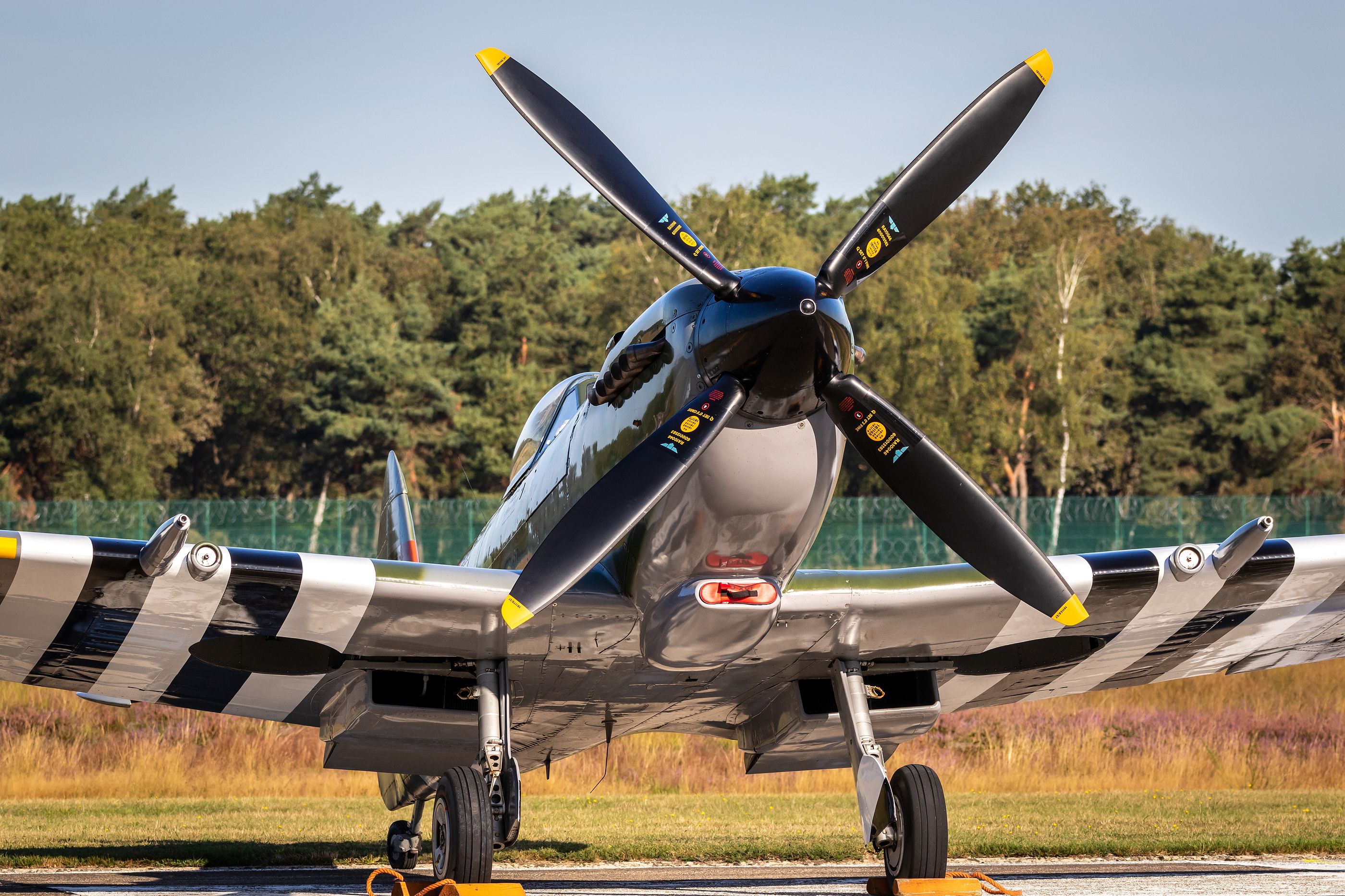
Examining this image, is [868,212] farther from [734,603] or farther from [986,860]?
[986,860]

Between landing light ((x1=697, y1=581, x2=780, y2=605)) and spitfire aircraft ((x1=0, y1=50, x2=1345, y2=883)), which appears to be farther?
landing light ((x1=697, y1=581, x2=780, y2=605))

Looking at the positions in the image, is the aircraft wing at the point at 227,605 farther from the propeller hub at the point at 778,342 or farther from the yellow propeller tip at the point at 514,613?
the propeller hub at the point at 778,342

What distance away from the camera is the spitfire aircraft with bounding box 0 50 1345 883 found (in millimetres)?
6332

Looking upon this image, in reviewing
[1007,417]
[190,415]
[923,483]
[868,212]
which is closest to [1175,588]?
[923,483]

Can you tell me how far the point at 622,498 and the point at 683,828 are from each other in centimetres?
649

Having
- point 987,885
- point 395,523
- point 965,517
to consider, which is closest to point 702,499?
point 965,517

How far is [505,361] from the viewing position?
5797 centimetres

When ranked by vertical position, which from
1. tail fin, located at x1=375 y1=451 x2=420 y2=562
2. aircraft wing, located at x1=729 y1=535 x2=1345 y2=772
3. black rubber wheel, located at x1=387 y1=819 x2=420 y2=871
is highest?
tail fin, located at x1=375 y1=451 x2=420 y2=562

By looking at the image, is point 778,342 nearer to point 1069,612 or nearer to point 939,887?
point 1069,612

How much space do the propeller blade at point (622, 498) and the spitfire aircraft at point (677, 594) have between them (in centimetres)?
1

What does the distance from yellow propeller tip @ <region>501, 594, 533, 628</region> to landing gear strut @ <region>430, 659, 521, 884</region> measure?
53.5 inches

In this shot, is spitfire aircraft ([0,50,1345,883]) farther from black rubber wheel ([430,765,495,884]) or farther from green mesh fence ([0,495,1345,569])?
green mesh fence ([0,495,1345,569])

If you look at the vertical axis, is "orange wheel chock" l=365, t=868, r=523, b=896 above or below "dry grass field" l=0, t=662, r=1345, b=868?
above

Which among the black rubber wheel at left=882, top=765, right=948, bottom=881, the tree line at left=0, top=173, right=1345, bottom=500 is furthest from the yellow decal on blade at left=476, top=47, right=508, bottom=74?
the tree line at left=0, top=173, right=1345, bottom=500
